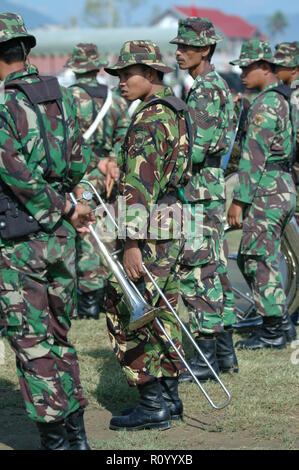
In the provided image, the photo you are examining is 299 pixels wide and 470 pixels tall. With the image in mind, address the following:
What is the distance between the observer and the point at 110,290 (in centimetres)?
485

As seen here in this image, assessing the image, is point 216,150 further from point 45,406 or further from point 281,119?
point 45,406

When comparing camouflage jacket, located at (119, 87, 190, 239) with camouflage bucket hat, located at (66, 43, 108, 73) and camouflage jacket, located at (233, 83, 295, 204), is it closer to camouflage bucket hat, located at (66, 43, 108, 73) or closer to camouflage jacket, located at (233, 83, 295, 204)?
camouflage jacket, located at (233, 83, 295, 204)

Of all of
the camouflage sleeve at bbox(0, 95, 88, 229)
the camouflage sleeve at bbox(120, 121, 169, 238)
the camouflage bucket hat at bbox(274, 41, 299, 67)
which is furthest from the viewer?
Answer: the camouflage bucket hat at bbox(274, 41, 299, 67)

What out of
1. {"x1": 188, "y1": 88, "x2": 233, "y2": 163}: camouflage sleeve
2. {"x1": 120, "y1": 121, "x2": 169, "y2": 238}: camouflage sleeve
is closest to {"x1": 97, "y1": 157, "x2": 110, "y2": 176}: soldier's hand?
{"x1": 188, "y1": 88, "x2": 233, "y2": 163}: camouflage sleeve

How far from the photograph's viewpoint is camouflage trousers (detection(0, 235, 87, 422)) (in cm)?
404

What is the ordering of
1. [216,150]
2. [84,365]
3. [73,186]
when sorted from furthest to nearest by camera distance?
[84,365] < [216,150] < [73,186]

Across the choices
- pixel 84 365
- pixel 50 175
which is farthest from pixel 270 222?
pixel 50 175

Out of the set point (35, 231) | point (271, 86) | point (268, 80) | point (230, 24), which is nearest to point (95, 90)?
point (268, 80)

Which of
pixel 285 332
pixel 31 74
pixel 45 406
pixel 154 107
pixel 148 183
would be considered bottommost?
pixel 285 332

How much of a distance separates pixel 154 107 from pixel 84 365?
95.1 inches

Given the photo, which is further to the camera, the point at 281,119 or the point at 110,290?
the point at 281,119

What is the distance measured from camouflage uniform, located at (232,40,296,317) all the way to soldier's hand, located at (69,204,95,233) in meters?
2.38

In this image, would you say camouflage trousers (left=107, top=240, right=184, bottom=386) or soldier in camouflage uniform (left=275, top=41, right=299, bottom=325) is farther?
soldier in camouflage uniform (left=275, top=41, right=299, bottom=325)

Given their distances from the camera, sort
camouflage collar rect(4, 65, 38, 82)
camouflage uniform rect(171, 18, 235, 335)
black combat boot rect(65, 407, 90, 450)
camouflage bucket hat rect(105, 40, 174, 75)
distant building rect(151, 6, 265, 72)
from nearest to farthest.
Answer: camouflage collar rect(4, 65, 38, 82) < black combat boot rect(65, 407, 90, 450) < camouflage bucket hat rect(105, 40, 174, 75) < camouflage uniform rect(171, 18, 235, 335) < distant building rect(151, 6, 265, 72)
